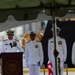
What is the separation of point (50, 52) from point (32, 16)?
299 cm

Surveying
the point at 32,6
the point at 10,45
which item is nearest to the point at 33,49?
the point at 10,45

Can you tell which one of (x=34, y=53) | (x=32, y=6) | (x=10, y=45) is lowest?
(x=34, y=53)

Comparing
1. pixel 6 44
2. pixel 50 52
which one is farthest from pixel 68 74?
pixel 6 44

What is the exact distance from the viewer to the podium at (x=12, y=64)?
533 cm

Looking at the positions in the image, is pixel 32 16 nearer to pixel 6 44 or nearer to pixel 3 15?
pixel 3 15

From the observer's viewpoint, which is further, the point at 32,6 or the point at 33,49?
the point at 33,49

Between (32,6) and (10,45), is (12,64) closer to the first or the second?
(32,6)

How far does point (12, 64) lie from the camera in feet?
17.6

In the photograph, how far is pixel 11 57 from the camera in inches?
212

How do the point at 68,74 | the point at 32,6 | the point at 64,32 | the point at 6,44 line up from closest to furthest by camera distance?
the point at 32,6, the point at 6,44, the point at 68,74, the point at 64,32

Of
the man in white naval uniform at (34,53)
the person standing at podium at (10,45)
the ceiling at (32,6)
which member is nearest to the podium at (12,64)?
the ceiling at (32,6)

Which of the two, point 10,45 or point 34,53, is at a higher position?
point 10,45

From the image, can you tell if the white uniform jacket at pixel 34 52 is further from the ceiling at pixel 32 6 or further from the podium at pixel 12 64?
the ceiling at pixel 32 6

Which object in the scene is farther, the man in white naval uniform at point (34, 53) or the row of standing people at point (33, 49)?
the man in white naval uniform at point (34, 53)
